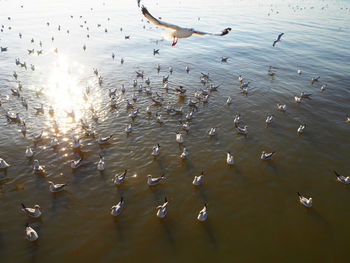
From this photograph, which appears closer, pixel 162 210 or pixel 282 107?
pixel 162 210

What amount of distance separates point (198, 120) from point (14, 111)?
21.3 m

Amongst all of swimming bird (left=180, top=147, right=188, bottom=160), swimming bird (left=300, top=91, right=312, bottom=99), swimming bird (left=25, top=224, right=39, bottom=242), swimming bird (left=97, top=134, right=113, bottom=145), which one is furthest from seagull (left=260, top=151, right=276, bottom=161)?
swimming bird (left=25, top=224, right=39, bottom=242)

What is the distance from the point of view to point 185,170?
19.4 metres

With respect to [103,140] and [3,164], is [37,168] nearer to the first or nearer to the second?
[3,164]

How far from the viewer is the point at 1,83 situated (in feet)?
108

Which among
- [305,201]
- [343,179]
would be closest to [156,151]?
[305,201]

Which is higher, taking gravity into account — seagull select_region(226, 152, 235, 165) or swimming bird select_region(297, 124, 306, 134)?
swimming bird select_region(297, 124, 306, 134)

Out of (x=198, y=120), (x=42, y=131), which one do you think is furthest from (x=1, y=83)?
(x=198, y=120)

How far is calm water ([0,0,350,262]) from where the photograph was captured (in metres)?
13.9

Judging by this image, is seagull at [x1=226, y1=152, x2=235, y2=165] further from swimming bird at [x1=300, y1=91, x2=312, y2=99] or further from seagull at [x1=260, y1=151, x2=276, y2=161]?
swimming bird at [x1=300, y1=91, x2=312, y2=99]

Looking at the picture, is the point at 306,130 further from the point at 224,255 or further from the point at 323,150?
the point at 224,255

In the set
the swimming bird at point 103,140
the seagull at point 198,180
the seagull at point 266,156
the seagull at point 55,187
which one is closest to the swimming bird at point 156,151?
the seagull at point 198,180

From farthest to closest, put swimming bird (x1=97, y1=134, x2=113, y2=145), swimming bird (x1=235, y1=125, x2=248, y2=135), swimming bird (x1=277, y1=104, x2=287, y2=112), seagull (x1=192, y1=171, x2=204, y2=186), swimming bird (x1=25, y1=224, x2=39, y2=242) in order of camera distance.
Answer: swimming bird (x1=277, y1=104, x2=287, y2=112), swimming bird (x1=235, y1=125, x2=248, y2=135), swimming bird (x1=97, y1=134, x2=113, y2=145), seagull (x1=192, y1=171, x2=204, y2=186), swimming bird (x1=25, y1=224, x2=39, y2=242)

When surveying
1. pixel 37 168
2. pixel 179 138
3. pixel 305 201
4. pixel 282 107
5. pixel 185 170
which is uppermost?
pixel 282 107
